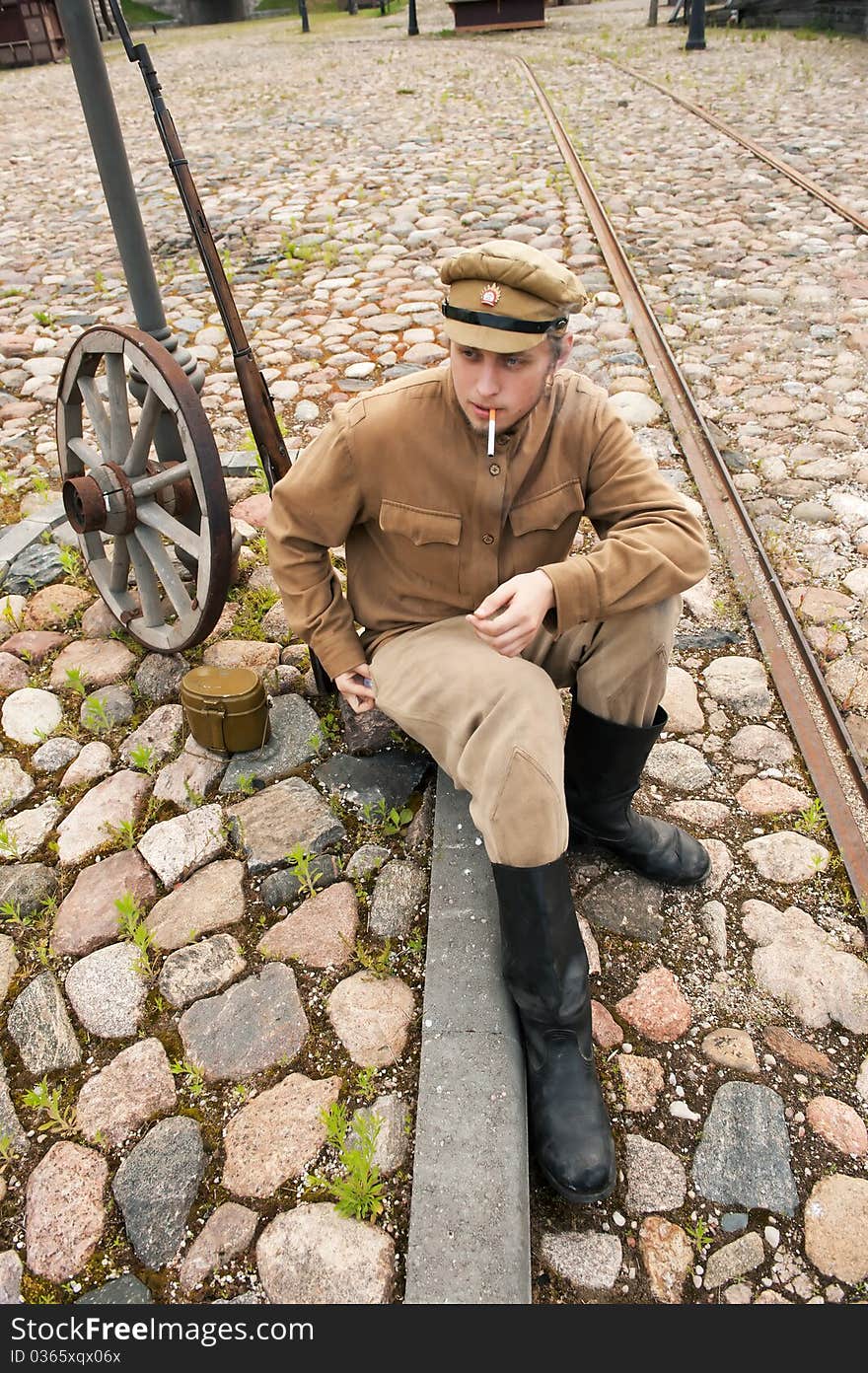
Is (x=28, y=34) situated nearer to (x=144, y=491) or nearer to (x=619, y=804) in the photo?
(x=144, y=491)

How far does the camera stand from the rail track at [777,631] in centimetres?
290

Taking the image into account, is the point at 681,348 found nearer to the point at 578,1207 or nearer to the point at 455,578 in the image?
the point at 455,578

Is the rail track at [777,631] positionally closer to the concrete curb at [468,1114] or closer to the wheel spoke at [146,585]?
the concrete curb at [468,1114]

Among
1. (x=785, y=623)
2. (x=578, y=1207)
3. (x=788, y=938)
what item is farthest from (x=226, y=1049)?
(x=785, y=623)

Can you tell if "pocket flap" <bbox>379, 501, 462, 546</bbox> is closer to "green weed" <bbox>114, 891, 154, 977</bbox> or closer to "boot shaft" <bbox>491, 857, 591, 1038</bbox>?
"boot shaft" <bbox>491, 857, 591, 1038</bbox>

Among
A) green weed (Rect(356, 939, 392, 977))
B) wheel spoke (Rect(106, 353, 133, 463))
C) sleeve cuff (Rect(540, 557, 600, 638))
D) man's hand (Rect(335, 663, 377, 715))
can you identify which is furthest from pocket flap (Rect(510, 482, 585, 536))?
wheel spoke (Rect(106, 353, 133, 463))

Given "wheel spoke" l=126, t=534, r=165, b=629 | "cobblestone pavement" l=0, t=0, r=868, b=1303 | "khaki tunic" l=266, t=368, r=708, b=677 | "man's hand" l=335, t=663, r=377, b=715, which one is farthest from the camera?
"wheel spoke" l=126, t=534, r=165, b=629

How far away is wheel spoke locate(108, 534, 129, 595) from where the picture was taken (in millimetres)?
3510

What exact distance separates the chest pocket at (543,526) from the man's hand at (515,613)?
30 cm

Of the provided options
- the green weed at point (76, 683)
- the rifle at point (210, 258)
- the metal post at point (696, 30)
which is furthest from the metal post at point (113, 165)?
the metal post at point (696, 30)

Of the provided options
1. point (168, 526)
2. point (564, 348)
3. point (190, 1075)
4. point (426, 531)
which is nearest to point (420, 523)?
point (426, 531)

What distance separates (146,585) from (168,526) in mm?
291

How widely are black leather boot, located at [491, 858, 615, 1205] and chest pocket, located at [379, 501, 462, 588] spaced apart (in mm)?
821

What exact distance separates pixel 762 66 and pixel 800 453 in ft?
50.9
